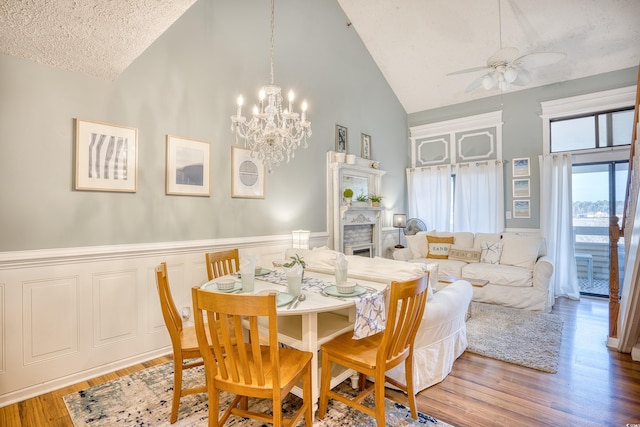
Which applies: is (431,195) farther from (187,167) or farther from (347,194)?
(187,167)

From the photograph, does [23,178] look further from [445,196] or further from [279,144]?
[445,196]

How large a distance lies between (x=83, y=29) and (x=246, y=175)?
1990mm

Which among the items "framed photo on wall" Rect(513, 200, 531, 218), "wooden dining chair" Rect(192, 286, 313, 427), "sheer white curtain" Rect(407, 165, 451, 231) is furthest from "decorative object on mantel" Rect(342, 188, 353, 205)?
"wooden dining chair" Rect(192, 286, 313, 427)

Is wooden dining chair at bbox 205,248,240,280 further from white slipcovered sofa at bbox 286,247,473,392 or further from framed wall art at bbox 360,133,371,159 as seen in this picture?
framed wall art at bbox 360,133,371,159

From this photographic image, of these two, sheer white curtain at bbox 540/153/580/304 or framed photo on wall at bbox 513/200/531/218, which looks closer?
sheer white curtain at bbox 540/153/580/304

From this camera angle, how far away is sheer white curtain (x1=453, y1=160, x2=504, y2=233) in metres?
5.60

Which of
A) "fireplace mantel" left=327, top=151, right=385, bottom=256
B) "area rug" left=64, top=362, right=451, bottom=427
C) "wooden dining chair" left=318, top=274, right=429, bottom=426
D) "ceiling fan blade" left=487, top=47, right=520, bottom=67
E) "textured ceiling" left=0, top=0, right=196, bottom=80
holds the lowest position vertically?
"area rug" left=64, top=362, right=451, bottom=427

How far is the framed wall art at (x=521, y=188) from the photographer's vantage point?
540 centimetres

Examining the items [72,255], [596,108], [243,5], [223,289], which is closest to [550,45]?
[596,108]

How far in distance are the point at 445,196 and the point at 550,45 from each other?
110 inches

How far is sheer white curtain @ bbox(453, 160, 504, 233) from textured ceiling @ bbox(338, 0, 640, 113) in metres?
1.43

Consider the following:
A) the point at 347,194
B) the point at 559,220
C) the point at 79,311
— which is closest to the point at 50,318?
the point at 79,311

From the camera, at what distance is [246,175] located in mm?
3668

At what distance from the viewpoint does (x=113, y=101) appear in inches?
104
